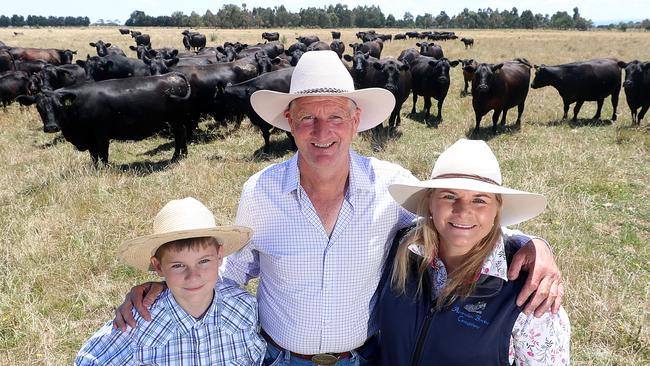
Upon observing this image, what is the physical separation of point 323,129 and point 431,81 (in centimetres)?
1194

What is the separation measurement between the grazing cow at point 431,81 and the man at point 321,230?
11.3 m

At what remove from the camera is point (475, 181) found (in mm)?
2115

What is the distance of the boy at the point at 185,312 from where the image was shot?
229cm

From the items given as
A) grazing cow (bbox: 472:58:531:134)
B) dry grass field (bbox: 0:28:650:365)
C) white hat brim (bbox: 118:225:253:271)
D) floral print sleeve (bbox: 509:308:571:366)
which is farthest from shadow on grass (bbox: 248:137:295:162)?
floral print sleeve (bbox: 509:308:571:366)

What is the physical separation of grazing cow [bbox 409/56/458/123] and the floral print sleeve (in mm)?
11760

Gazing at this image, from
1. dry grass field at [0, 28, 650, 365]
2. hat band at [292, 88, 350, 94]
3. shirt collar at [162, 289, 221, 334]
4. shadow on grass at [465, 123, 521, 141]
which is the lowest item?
shadow on grass at [465, 123, 521, 141]

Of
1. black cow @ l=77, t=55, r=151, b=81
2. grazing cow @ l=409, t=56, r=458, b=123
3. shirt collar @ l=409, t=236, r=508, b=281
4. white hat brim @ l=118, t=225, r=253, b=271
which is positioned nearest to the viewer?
shirt collar @ l=409, t=236, r=508, b=281

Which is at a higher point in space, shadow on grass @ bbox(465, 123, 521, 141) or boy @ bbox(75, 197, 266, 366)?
boy @ bbox(75, 197, 266, 366)

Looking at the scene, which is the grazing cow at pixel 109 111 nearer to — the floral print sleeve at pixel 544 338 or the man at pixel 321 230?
the man at pixel 321 230

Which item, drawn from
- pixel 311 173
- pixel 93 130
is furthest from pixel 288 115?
pixel 93 130

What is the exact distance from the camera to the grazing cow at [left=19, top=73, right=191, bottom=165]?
351 inches

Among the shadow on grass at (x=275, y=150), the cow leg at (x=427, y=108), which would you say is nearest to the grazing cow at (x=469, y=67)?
the cow leg at (x=427, y=108)

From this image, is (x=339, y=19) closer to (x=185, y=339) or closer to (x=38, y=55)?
(x=38, y=55)

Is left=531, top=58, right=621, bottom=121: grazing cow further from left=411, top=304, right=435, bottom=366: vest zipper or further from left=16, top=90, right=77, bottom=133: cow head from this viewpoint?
left=411, top=304, right=435, bottom=366: vest zipper
